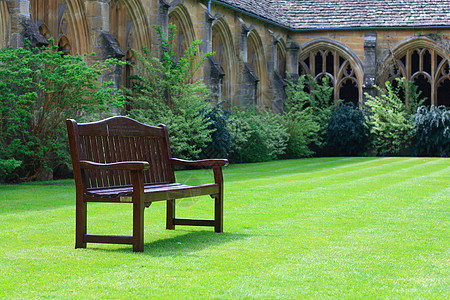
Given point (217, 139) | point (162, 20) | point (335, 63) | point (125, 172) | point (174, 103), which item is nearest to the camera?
point (125, 172)

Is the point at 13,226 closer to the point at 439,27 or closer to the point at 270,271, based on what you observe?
the point at 270,271

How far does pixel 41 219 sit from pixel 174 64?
1282cm

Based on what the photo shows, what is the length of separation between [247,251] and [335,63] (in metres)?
27.2

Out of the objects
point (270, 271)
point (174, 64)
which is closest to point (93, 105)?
point (174, 64)

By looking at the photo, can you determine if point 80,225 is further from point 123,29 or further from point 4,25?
point 123,29

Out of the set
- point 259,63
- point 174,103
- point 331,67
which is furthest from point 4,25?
point 331,67

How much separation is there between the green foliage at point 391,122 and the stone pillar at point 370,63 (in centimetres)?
74

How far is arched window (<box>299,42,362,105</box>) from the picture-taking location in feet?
105

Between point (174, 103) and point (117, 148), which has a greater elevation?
point (174, 103)

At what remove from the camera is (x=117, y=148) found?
6.88m

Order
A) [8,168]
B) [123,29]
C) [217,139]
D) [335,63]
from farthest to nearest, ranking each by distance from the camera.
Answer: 1. [335,63]
2. [123,29]
3. [217,139]
4. [8,168]

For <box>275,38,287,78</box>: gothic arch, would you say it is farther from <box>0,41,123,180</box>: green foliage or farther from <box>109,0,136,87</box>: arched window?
<box>0,41,123,180</box>: green foliage

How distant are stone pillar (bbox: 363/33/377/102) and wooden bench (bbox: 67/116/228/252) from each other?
81.1ft

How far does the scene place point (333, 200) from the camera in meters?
10.3
